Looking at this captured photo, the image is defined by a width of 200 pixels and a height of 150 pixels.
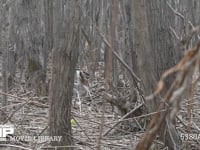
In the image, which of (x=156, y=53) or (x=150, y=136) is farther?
(x=156, y=53)

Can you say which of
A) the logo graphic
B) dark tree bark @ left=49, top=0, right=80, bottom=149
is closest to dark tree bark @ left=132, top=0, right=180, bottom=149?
dark tree bark @ left=49, top=0, right=80, bottom=149

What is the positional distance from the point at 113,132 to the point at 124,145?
45cm

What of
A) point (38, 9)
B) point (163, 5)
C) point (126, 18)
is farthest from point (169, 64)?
point (38, 9)

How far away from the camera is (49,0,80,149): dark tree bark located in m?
2.61

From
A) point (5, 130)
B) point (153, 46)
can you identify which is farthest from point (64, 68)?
point (5, 130)

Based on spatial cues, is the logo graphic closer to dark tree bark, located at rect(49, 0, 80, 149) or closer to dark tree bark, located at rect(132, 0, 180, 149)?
dark tree bark, located at rect(49, 0, 80, 149)

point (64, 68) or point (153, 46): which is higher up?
point (153, 46)

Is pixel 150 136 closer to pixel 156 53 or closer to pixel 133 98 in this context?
pixel 156 53

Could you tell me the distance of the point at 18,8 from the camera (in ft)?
19.5

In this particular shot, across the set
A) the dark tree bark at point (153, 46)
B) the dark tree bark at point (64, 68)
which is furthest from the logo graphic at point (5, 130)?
the dark tree bark at point (153, 46)

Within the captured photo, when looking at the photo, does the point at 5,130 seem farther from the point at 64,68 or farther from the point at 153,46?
the point at 153,46

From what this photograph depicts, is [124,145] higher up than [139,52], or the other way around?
[139,52]

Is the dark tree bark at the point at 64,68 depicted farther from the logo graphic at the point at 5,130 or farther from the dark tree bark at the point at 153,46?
the logo graphic at the point at 5,130

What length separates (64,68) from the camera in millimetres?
2666
